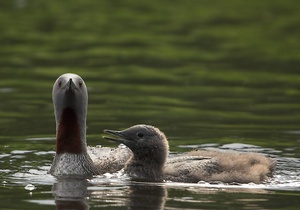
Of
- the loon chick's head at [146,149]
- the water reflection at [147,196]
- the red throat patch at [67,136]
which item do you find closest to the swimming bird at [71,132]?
the red throat patch at [67,136]

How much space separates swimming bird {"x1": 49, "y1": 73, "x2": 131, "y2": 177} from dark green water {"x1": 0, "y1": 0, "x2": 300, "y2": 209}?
0.90ft

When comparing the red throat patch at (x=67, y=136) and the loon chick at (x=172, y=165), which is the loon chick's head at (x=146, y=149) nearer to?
the loon chick at (x=172, y=165)

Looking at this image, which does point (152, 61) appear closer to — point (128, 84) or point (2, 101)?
point (128, 84)

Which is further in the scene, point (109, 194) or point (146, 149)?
point (146, 149)

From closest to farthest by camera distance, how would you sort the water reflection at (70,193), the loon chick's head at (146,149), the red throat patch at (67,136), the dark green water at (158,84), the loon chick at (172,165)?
the water reflection at (70,193) → the dark green water at (158,84) → the loon chick at (172,165) → the loon chick's head at (146,149) → the red throat patch at (67,136)

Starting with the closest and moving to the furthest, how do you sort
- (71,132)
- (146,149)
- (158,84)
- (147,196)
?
(147,196) → (146,149) → (71,132) → (158,84)

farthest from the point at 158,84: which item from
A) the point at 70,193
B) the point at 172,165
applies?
the point at 70,193

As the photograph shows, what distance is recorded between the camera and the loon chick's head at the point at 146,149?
1298 cm

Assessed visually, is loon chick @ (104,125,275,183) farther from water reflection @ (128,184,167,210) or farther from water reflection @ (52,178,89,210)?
water reflection @ (52,178,89,210)

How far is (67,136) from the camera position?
43.1 ft

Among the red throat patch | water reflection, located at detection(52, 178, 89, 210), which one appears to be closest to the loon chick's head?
the red throat patch

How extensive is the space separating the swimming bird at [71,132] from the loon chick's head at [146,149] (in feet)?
1.15

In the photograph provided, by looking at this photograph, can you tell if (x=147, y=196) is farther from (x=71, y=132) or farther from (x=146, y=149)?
(x=71, y=132)

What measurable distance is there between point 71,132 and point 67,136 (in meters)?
0.07
